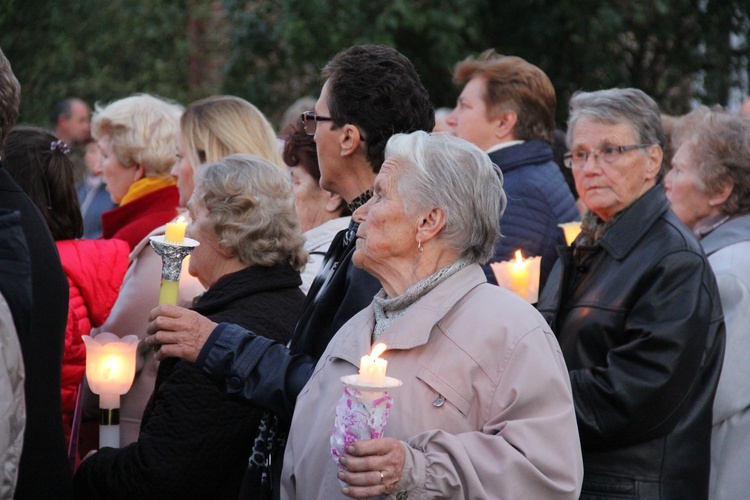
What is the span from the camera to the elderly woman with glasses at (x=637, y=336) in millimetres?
3410

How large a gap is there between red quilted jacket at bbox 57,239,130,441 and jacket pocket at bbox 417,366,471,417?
6.59ft

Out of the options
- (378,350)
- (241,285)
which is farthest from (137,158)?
(378,350)

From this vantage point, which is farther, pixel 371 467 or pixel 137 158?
pixel 137 158

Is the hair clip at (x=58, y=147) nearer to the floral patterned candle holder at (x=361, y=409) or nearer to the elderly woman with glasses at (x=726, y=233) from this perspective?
the floral patterned candle holder at (x=361, y=409)

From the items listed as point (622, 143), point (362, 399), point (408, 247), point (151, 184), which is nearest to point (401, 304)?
point (408, 247)

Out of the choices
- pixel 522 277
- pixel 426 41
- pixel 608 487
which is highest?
pixel 426 41

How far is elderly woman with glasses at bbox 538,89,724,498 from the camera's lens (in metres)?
3.41

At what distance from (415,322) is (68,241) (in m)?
2.12

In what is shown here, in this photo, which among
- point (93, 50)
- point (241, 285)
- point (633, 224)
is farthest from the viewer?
point (93, 50)

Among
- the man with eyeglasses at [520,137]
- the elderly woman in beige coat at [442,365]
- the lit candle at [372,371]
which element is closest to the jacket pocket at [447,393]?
the elderly woman in beige coat at [442,365]

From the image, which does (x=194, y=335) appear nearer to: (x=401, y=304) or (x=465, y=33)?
(x=401, y=304)

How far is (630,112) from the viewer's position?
12.9 ft

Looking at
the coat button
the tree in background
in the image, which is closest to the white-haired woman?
the coat button

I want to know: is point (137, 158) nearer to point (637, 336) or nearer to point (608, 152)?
point (608, 152)
